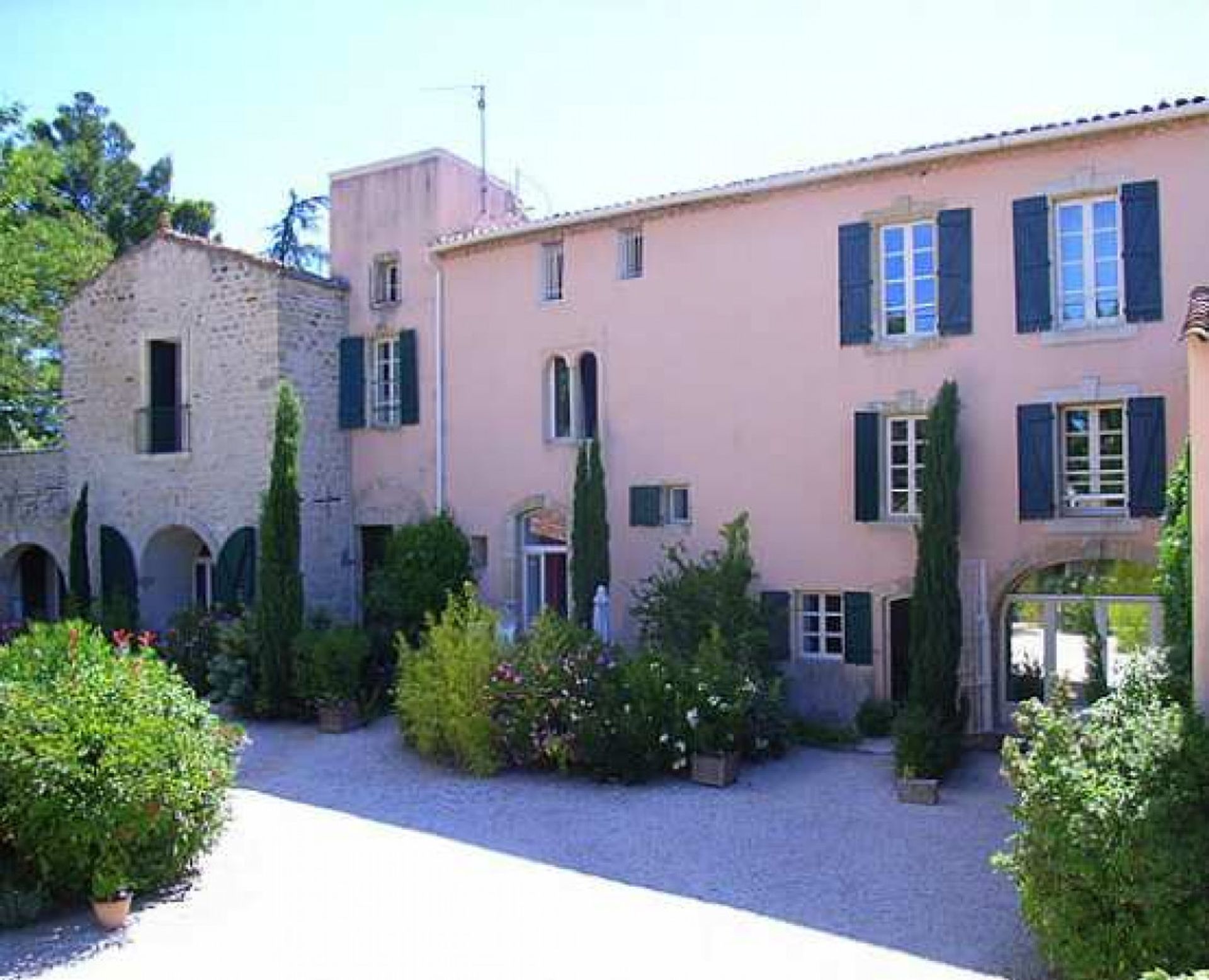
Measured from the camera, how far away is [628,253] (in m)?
15.6

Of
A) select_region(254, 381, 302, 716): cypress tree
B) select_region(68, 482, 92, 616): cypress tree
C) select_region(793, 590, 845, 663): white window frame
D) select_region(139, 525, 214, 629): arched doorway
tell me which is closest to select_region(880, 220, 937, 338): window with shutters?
select_region(793, 590, 845, 663): white window frame

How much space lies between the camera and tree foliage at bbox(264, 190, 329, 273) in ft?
102

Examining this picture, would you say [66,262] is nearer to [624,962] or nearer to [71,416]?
[71,416]

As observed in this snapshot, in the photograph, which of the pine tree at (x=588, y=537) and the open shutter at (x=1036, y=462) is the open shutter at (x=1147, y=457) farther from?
the pine tree at (x=588, y=537)

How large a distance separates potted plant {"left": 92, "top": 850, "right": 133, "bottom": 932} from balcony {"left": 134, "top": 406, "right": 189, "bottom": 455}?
1215 cm

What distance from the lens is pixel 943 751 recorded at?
11391 mm

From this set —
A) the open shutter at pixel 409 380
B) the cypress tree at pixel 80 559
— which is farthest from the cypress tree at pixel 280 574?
the cypress tree at pixel 80 559

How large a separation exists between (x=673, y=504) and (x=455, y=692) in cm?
459

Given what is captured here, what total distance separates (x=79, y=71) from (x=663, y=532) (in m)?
8.89

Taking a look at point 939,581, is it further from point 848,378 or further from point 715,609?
point 848,378

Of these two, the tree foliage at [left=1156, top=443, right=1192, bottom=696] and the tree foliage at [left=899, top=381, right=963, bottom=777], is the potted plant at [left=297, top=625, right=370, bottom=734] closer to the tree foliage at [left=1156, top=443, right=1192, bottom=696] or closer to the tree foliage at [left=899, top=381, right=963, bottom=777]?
the tree foliage at [left=899, top=381, right=963, bottom=777]

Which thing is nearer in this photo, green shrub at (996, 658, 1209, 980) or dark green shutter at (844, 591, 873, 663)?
green shrub at (996, 658, 1209, 980)

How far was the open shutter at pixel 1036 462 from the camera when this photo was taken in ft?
40.7

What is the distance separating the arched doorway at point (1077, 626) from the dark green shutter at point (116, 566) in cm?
1425
